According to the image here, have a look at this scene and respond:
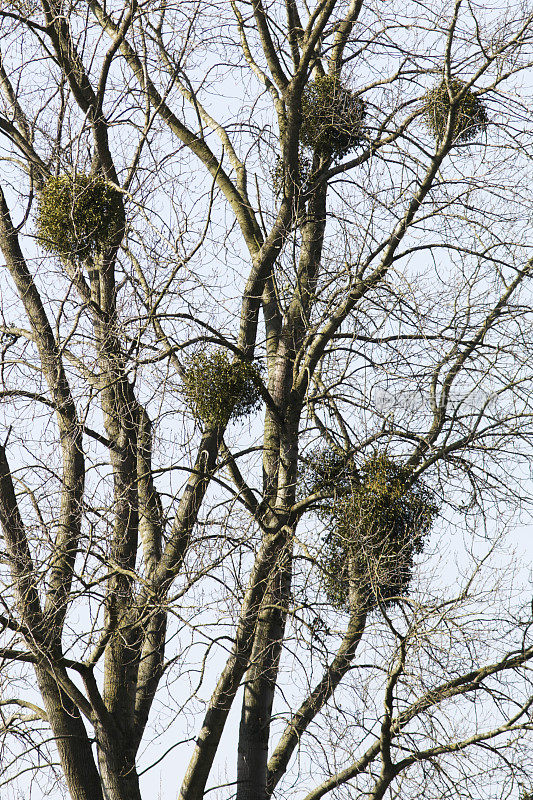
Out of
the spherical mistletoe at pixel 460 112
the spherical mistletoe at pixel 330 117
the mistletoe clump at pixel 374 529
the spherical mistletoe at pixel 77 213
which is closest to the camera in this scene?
the mistletoe clump at pixel 374 529

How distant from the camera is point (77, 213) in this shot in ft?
19.2

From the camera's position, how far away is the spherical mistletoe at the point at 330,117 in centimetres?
677

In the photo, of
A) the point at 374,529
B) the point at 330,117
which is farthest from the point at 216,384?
the point at 330,117

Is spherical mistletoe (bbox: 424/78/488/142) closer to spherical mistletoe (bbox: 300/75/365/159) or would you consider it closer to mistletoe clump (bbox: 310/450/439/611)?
spherical mistletoe (bbox: 300/75/365/159)

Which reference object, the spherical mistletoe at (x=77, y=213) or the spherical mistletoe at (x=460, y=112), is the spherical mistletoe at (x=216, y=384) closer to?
the spherical mistletoe at (x=77, y=213)

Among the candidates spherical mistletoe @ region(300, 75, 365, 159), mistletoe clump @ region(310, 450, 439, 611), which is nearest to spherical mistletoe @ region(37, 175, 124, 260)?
spherical mistletoe @ region(300, 75, 365, 159)

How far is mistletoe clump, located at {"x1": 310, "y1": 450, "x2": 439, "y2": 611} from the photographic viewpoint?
225 inches

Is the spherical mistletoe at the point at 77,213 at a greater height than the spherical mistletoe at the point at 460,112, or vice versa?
the spherical mistletoe at the point at 460,112

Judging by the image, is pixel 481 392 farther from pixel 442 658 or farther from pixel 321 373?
pixel 442 658

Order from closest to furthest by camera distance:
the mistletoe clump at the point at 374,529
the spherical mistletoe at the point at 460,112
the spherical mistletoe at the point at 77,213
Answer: the mistletoe clump at the point at 374,529 → the spherical mistletoe at the point at 77,213 → the spherical mistletoe at the point at 460,112

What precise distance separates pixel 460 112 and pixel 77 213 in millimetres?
2357

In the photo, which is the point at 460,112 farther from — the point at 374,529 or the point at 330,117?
the point at 374,529

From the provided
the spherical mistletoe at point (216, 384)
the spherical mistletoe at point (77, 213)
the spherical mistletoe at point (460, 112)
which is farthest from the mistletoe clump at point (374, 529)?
the spherical mistletoe at point (460, 112)

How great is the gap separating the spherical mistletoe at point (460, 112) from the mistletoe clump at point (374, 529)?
2.12 m
